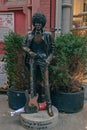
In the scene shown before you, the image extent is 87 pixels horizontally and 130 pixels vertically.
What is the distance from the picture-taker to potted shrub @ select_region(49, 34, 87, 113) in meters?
4.09

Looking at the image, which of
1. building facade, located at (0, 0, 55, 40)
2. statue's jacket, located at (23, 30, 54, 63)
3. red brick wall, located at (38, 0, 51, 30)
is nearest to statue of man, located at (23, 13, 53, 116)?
statue's jacket, located at (23, 30, 54, 63)

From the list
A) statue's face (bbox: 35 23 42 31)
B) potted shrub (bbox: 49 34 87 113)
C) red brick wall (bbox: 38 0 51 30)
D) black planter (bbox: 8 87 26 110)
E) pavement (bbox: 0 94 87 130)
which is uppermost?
red brick wall (bbox: 38 0 51 30)

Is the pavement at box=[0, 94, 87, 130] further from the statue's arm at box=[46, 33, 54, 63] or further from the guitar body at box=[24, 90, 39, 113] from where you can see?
the statue's arm at box=[46, 33, 54, 63]

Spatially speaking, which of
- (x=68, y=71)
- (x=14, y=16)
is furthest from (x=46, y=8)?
(x=68, y=71)

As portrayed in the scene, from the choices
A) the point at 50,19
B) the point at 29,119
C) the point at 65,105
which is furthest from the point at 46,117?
the point at 50,19

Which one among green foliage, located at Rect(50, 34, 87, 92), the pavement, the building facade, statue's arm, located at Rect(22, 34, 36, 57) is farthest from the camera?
the building facade

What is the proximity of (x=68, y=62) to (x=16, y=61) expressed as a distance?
0.99 m

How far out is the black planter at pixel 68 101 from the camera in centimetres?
421

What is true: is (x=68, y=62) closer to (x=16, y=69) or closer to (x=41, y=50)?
(x=41, y=50)

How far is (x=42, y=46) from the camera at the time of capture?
391 cm

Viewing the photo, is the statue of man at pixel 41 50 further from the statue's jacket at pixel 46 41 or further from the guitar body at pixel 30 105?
the guitar body at pixel 30 105

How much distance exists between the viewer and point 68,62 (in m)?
4.17

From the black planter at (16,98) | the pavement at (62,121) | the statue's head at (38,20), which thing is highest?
the statue's head at (38,20)

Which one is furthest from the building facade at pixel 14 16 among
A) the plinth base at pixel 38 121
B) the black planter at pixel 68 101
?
the plinth base at pixel 38 121
